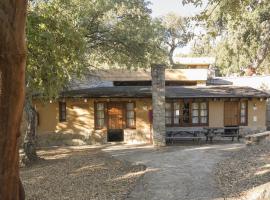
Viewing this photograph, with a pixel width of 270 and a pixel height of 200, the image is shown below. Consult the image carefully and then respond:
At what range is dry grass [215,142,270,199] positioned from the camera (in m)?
10.2

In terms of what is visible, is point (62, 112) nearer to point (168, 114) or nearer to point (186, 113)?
point (168, 114)

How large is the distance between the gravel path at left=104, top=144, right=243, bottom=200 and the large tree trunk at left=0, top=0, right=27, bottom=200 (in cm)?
612

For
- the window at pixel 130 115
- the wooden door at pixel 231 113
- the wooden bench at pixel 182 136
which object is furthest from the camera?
the wooden door at pixel 231 113

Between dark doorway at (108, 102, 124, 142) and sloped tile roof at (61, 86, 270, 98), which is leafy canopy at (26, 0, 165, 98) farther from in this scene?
dark doorway at (108, 102, 124, 142)

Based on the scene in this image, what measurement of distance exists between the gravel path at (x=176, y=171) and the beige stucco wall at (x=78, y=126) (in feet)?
8.66

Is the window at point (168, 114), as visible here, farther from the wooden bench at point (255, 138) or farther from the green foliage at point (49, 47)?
the green foliage at point (49, 47)

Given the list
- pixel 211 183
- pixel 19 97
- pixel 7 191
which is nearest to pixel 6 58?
pixel 19 97

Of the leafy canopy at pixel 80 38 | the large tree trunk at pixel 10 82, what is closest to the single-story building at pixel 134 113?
the leafy canopy at pixel 80 38

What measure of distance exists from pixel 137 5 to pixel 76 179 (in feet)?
40.0

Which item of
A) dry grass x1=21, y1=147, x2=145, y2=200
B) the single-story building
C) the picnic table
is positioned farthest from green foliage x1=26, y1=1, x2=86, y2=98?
the picnic table

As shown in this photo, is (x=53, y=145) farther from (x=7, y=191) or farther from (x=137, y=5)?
(x=7, y=191)

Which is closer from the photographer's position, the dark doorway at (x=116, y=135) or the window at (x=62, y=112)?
the dark doorway at (x=116, y=135)

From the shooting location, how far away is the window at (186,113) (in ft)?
78.4

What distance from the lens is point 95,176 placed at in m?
13.5
